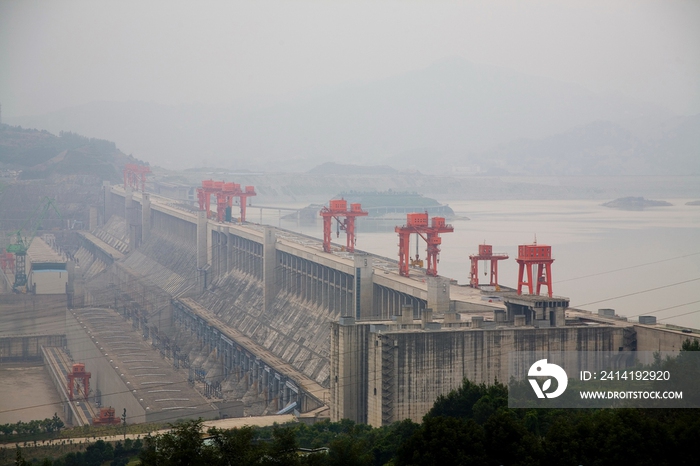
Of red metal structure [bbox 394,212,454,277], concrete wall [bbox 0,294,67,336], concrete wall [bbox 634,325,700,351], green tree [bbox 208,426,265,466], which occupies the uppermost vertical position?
red metal structure [bbox 394,212,454,277]

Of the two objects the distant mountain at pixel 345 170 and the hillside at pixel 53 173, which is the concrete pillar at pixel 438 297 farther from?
the distant mountain at pixel 345 170

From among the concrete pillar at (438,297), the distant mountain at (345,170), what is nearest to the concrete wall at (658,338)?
the concrete pillar at (438,297)

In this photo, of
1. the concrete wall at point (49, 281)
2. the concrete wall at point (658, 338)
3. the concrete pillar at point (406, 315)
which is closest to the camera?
the concrete wall at point (658, 338)

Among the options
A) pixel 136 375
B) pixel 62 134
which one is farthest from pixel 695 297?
pixel 62 134

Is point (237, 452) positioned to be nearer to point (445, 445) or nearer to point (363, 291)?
point (445, 445)

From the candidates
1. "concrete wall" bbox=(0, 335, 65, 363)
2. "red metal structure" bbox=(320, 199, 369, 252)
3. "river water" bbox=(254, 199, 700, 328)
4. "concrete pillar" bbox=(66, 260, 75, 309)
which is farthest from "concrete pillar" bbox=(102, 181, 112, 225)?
"red metal structure" bbox=(320, 199, 369, 252)

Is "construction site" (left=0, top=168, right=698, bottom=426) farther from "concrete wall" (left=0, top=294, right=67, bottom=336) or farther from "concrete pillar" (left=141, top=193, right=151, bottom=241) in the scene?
"concrete pillar" (left=141, top=193, right=151, bottom=241)
